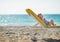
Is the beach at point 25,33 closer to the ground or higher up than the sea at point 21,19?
closer to the ground

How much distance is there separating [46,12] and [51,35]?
0.23 m

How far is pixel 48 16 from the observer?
70.6 inches

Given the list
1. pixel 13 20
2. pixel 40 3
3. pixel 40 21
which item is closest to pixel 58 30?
pixel 40 21

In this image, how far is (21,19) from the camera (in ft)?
5.91

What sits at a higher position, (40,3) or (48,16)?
(40,3)

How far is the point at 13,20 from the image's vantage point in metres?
1.80

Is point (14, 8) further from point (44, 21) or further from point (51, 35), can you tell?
point (51, 35)

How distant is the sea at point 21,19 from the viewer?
70.1 inches

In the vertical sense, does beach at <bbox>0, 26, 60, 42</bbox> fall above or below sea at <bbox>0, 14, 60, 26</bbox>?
below

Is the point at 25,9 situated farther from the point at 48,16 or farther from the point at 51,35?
the point at 51,35

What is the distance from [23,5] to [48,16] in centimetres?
27

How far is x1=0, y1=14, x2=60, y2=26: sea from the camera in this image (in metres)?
1.78

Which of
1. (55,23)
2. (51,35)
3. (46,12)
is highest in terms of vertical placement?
(46,12)

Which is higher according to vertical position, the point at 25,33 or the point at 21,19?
the point at 21,19
